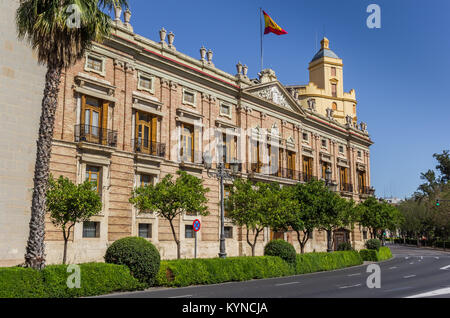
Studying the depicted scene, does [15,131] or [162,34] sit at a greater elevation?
[162,34]

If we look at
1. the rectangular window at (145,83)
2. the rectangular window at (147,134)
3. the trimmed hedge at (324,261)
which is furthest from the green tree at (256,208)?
the rectangular window at (145,83)

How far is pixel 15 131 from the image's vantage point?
75.5 feet

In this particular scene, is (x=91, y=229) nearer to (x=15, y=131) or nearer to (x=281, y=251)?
(x=15, y=131)

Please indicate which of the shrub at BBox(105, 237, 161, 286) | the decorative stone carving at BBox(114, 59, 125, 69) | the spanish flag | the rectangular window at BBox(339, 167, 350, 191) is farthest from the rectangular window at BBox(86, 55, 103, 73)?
the rectangular window at BBox(339, 167, 350, 191)

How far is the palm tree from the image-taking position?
15.8 meters

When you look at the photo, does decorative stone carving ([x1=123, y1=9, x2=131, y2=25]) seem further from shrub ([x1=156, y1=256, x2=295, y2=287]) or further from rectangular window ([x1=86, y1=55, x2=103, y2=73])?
shrub ([x1=156, y1=256, x2=295, y2=287])

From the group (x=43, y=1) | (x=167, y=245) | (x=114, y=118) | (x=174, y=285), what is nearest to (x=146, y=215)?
(x=167, y=245)

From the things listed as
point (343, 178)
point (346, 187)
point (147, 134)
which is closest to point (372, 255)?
point (346, 187)

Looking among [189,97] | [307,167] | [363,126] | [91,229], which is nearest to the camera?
[91,229]

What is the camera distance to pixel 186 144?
1266 inches

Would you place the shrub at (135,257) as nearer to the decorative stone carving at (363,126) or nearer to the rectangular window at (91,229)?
the rectangular window at (91,229)

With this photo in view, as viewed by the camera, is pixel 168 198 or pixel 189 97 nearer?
pixel 168 198

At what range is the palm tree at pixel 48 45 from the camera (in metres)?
15.8

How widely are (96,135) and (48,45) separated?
10451mm
